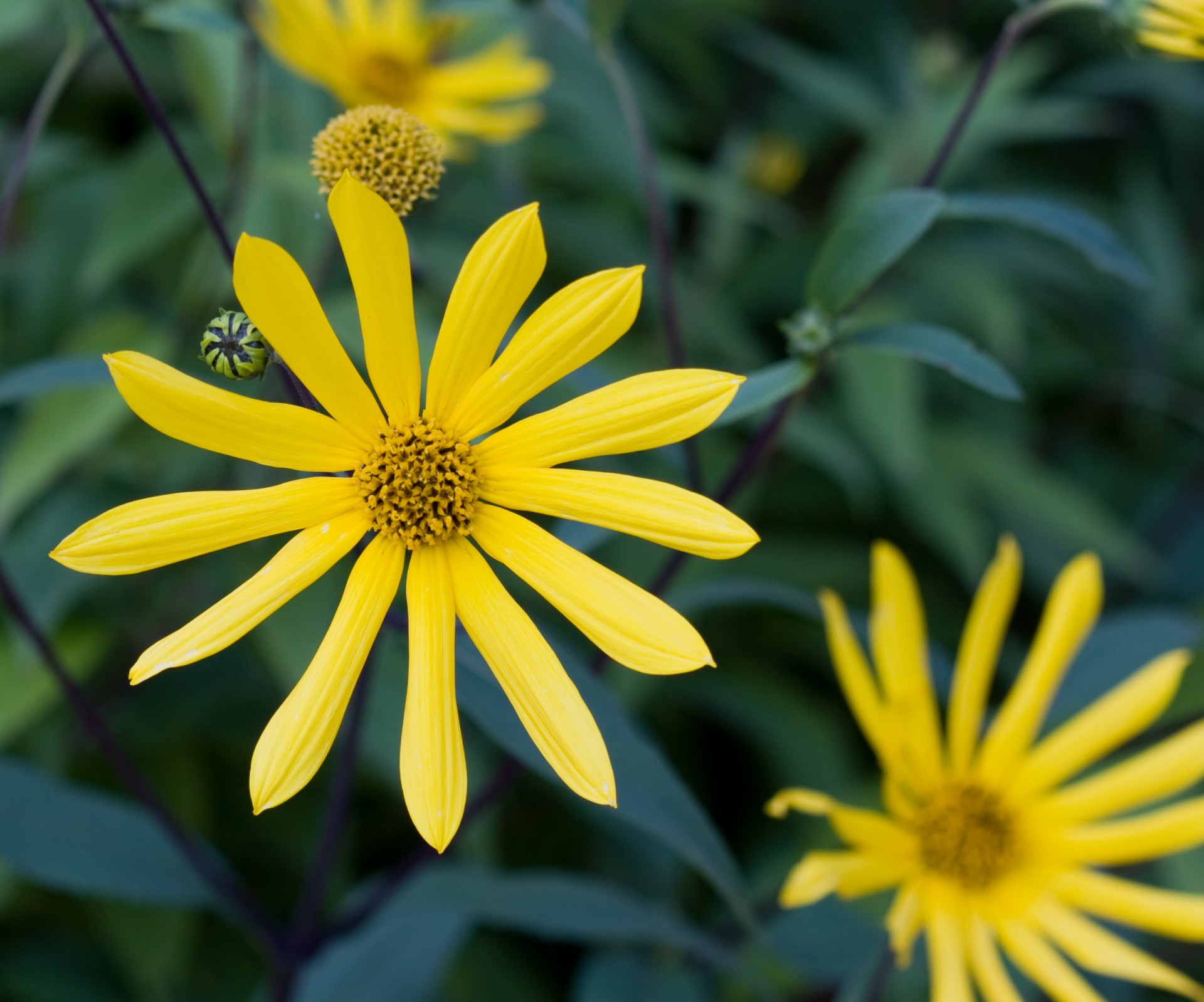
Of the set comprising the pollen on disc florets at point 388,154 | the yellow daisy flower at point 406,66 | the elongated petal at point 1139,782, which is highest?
the yellow daisy flower at point 406,66

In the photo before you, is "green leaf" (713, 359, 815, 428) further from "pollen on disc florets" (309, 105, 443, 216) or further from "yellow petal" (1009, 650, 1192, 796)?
"yellow petal" (1009, 650, 1192, 796)

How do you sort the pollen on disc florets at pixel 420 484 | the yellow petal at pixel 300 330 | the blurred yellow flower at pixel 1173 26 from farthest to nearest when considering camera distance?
the blurred yellow flower at pixel 1173 26 < the pollen on disc florets at pixel 420 484 < the yellow petal at pixel 300 330

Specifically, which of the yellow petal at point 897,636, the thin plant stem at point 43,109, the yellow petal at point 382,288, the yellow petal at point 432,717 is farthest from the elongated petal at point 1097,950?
the thin plant stem at point 43,109

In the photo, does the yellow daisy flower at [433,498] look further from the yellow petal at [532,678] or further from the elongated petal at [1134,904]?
the elongated petal at [1134,904]

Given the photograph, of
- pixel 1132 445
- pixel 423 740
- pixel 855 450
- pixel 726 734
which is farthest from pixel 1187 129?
pixel 423 740

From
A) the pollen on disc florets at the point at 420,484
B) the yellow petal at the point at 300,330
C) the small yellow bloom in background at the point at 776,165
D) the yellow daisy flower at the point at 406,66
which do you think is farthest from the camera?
the small yellow bloom in background at the point at 776,165

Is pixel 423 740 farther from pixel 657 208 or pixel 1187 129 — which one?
pixel 1187 129

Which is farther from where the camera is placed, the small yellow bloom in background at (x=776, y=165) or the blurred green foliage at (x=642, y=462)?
the small yellow bloom in background at (x=776, y=165)
